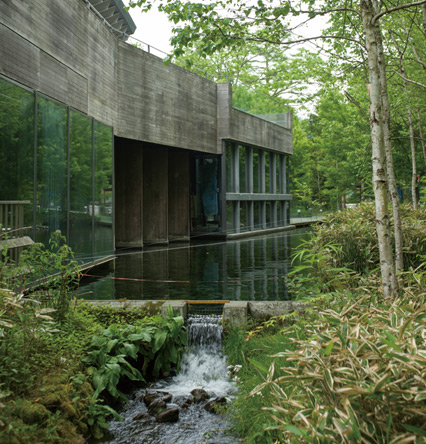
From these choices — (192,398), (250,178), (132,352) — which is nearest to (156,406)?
(192,398)

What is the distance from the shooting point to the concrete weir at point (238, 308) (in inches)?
286

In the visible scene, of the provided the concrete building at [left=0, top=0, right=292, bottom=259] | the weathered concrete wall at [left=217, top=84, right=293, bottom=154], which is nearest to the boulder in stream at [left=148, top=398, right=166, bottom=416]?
the concrete building at [left=0, top=0, right=292, bottom=259]

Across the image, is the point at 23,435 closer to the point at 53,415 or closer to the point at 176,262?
the point at 53,415

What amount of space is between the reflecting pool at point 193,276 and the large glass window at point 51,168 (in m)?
1.63

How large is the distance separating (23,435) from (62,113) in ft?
32.5

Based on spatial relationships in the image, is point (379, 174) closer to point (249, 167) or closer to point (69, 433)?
point (69, 433)

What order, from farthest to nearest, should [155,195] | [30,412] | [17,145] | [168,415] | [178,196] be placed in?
[178,196] < [155,195] < [17,145] < [168,415] < [30,412]

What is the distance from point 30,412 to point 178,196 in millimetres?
21816

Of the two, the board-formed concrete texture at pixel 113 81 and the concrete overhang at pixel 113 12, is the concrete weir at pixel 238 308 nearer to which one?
the board-formed concrete texture at pixel 113 81

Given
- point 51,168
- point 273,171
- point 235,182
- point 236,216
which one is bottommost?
point 236,216

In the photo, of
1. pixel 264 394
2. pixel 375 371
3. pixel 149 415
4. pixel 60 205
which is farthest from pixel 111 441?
pixel 60 205

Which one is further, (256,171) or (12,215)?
(256,171)

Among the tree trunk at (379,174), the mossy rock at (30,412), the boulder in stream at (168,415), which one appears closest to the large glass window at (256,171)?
the tree trunk at (379,174)

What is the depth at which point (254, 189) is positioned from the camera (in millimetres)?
30781
